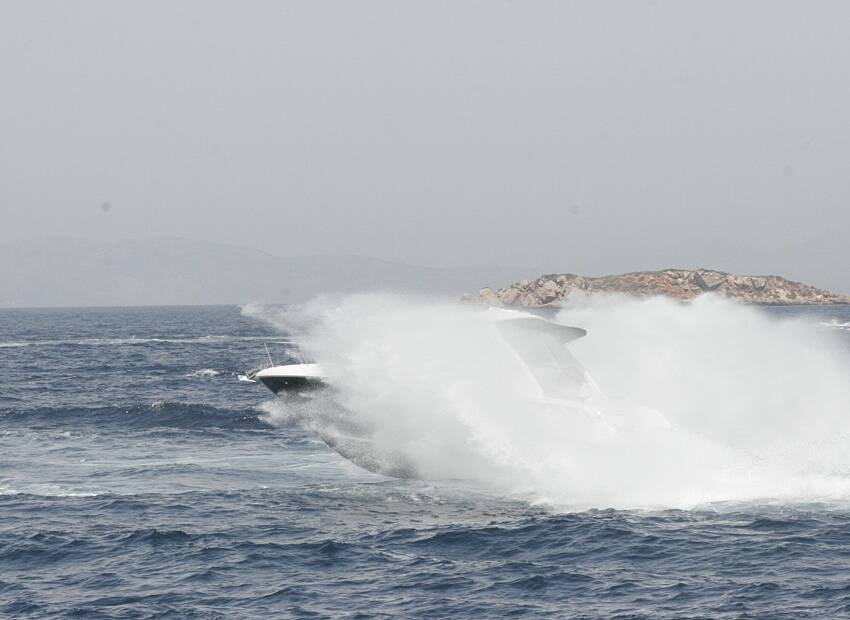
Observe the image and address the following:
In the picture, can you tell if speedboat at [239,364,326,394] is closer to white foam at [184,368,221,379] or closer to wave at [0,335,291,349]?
white foam at [184,368,221,379]

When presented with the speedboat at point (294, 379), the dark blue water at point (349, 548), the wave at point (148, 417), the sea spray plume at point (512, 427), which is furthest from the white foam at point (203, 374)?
the speedboat at point (294, 379)

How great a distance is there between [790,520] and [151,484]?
1623cm

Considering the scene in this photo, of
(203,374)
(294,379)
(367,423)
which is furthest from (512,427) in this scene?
(203,374)

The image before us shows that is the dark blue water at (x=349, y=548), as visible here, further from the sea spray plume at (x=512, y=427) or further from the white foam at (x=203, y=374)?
the white foam at (x=203, y=374)

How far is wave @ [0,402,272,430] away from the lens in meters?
40.1

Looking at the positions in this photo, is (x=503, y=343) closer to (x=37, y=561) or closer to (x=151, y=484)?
(x=151, y=484)

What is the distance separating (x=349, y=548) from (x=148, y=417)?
75.5 ft

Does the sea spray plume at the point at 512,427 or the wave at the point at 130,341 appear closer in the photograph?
the sea spray plume at the point at 512,427

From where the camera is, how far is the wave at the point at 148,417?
40094 mm

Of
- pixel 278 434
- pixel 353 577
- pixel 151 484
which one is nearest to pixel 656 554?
pixel 353 577

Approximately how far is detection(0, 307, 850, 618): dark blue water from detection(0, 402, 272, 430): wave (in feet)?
20.6

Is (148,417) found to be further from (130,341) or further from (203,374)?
(130,341)

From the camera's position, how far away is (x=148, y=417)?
4188 centimetres

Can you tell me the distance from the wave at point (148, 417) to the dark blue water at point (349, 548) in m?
6.27
